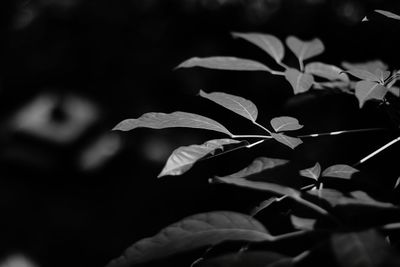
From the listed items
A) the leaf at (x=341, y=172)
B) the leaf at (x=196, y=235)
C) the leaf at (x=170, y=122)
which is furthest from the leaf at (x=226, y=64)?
the leaf at (x=196, y=235)

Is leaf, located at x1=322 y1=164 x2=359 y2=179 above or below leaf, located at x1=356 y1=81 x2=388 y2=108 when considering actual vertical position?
below

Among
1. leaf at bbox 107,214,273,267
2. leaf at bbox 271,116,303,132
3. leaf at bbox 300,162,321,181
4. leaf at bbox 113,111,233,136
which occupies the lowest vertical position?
leaf at bbox 300,162,321,181

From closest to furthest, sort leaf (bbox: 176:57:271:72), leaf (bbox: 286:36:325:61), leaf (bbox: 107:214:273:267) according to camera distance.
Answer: leaf (bbox: 107:214:273:267) → leaf (bbox: 176:57:271:72) → leaf (bbox: 286:36:325:61)

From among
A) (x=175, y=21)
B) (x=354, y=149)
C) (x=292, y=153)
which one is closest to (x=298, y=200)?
(x=354, y=149)

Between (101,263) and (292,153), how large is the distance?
3.64ft

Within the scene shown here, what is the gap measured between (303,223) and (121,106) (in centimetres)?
223

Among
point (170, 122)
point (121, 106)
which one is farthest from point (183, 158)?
point (121, 106)

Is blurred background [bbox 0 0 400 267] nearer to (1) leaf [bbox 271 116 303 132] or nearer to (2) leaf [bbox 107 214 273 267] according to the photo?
(1) leaf [bbox 271 116 303 132]

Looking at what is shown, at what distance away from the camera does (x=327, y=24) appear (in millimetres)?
2514

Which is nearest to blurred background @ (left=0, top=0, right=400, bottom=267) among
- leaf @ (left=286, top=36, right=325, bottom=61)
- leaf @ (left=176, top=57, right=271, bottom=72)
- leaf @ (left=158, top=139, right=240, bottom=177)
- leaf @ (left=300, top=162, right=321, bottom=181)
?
leaf @ (left=286, top=36, right=325, bottom=61)

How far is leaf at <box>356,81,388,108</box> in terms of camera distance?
66 centimetres

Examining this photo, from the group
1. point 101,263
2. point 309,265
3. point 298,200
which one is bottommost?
point 101,263

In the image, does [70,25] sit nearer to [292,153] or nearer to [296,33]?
[296,33]

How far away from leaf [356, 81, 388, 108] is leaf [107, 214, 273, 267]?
0.91 feet
